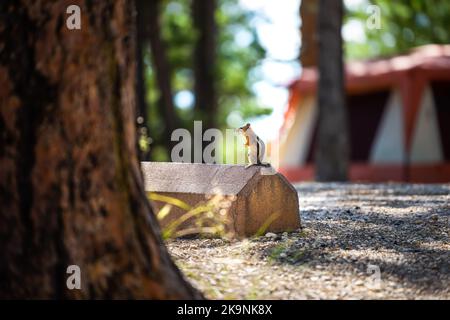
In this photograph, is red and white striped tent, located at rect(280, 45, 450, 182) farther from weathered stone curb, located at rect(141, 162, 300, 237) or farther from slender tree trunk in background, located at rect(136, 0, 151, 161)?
weathered stone curb, located at rect(141, 162, 300, 237)

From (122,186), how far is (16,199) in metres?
0.47

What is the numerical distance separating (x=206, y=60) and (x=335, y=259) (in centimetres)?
1462

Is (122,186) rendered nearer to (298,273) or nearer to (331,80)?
(298,273)

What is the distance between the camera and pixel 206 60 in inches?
738

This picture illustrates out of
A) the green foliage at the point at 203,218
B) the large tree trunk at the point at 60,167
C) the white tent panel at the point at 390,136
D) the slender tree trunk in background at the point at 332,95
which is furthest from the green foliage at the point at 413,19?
the large tree trunk at the point at 60,167

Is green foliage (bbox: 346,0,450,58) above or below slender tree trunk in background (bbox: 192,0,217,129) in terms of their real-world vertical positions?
above

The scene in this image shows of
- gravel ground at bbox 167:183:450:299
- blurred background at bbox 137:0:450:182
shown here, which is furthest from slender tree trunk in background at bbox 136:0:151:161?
gravel ground at bbox 167:183:450:299

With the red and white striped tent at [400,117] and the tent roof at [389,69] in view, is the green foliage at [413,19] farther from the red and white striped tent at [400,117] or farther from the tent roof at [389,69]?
the red and white striped tent at [400,117]

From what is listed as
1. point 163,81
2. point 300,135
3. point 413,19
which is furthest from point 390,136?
point 413,19

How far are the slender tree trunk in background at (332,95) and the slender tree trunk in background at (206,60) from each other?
6.36m

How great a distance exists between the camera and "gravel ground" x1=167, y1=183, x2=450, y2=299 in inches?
154

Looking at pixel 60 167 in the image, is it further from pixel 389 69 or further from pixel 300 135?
pixel 300 135

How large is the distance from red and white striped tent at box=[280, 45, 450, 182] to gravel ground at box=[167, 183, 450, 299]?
818 cm

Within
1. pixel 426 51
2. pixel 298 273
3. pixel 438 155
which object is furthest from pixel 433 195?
pixel 426 51
